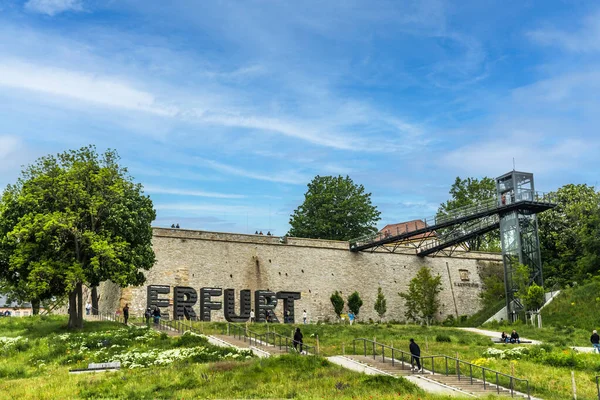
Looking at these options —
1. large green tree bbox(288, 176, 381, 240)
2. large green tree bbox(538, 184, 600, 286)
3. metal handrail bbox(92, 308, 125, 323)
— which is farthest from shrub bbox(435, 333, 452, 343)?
large green tree bbox(288, 176, 381, 240)

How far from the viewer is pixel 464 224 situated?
61688 mm

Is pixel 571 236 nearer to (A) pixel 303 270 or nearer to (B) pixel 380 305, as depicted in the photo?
(B) pixel 380 305

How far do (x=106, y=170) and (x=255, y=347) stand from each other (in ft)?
48.5

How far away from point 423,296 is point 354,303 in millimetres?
5886

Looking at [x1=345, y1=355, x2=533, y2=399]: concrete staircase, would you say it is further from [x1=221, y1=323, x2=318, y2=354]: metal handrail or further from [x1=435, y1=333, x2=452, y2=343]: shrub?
[x1=435, y1=333, x2=452, y2=343]: shrub

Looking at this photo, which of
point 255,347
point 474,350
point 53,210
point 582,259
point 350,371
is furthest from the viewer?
point 582,259

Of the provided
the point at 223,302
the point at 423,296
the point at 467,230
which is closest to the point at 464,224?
the point at 467,230

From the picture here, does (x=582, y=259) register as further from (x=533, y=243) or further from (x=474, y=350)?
(x=474, y=350)

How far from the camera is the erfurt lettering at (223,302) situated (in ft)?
165

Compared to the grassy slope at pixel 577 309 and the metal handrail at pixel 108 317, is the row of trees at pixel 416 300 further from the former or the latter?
the metal handrail at pixel 108 317

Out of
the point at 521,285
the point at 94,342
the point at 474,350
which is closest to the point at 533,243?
the point at 521,285

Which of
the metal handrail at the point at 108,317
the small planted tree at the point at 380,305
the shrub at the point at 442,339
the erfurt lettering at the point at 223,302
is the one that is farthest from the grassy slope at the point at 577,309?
the metal handrail at the point at 108,317

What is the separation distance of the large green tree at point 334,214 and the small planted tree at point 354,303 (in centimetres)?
1995

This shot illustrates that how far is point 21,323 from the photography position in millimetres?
40969
